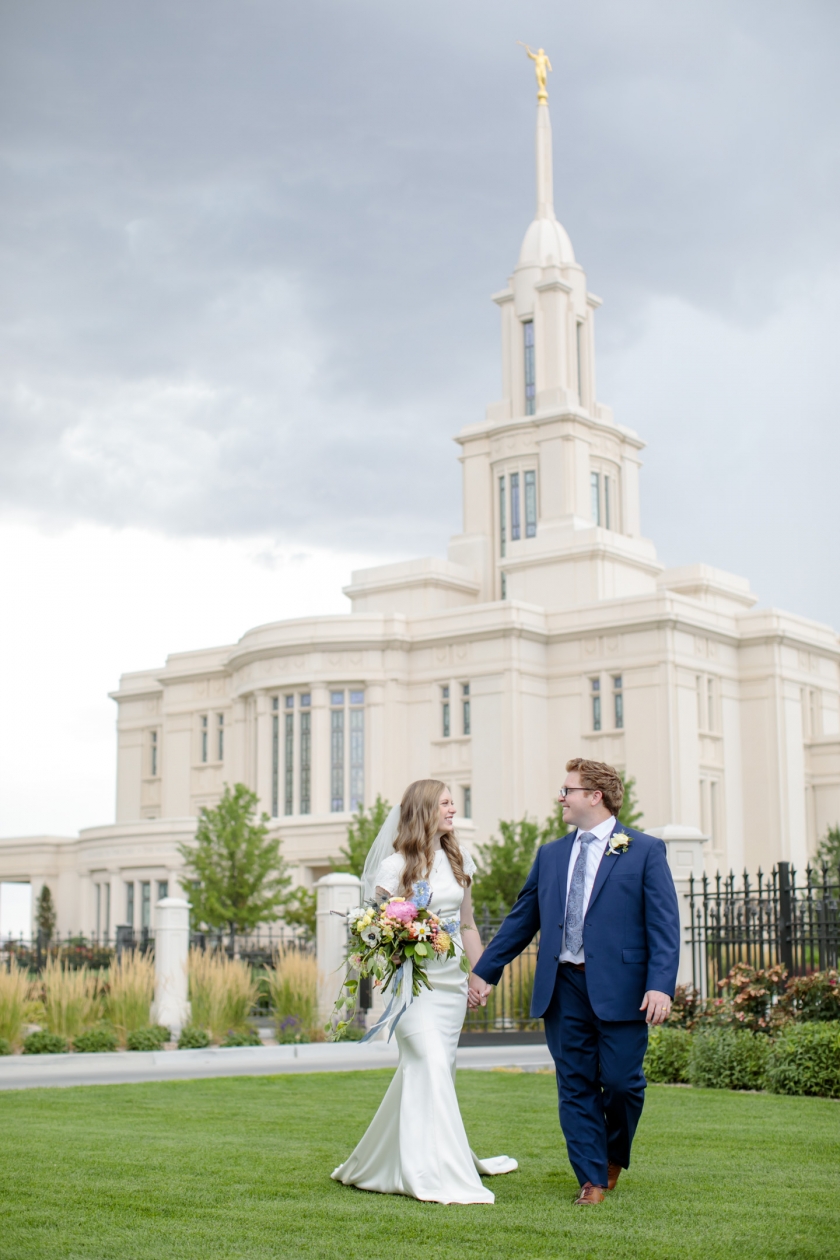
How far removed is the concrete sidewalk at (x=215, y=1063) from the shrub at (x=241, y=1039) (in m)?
0.51

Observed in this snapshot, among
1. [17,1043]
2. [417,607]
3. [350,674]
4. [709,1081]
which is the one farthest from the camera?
[417,607]

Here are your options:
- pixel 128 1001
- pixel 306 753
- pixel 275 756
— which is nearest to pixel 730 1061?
pixel 128 1001

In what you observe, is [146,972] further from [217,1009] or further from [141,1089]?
[141,1089]

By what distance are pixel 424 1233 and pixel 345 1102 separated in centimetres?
585

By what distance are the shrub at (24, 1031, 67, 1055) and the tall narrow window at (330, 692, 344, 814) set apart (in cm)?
2924

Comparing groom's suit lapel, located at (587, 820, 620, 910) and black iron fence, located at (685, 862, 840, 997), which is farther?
black iron fence, located at (685, 862, 840, 997)

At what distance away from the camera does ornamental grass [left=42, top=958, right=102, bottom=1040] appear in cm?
1744

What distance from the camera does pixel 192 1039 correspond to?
1755cm

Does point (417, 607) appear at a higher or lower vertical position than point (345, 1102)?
higher

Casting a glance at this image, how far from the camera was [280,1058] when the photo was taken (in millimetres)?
17312

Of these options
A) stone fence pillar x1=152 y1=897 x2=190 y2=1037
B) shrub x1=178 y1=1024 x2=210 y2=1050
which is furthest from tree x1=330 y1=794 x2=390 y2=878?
shrub x1=178 y1=1024 x2=210 y2=1050

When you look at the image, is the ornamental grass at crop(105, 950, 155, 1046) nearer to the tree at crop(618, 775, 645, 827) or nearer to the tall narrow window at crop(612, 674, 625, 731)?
the tree at crop(618, 775, 645, 827)

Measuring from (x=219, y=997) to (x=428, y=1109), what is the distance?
12.1 meters

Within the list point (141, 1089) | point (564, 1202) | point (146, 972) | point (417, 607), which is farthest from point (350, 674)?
point (564, 1202)
